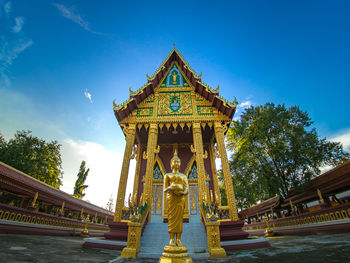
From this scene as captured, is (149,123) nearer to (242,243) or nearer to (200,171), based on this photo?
(200,171)

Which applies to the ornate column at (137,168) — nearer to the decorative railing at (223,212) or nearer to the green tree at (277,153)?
the decorative railing at (223,212)

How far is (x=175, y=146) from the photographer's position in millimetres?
11945

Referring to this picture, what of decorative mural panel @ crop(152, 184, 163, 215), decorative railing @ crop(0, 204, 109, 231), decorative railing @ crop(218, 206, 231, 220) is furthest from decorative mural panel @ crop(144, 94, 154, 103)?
decorative railing @ crop(0, 204, 109, 231)

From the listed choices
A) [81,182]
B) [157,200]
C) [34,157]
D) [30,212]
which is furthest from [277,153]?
[81,182]

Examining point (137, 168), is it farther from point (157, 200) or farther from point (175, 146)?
point (175, 146)

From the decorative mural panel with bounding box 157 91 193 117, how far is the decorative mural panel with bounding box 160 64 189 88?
0.73 meters

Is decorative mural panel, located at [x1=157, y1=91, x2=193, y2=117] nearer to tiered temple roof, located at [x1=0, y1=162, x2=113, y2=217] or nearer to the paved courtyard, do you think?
the paved courtyard

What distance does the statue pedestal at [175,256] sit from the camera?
284cm

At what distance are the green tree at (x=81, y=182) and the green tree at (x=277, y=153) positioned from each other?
86.4 ft

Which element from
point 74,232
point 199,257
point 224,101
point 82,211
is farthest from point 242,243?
point 82,211

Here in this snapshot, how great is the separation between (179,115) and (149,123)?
6.07 feet

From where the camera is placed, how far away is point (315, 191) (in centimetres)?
1063

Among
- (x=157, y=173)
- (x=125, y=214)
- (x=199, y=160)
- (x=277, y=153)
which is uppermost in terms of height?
(x=277, y=153)

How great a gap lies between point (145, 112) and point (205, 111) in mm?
3673
